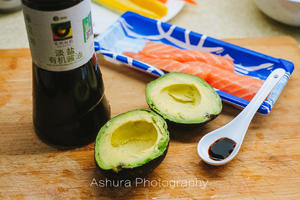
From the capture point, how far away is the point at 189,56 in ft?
4.06

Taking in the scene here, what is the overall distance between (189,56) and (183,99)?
0.27m

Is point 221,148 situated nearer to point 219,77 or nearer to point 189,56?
point 219,77

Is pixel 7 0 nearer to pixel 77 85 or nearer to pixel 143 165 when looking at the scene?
pixel 77 85

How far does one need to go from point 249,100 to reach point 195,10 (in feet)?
2.52

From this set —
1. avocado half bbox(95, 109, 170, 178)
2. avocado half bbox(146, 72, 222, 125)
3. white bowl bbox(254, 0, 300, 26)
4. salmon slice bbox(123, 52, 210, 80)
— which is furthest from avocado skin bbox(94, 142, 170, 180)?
white bowl bbox(254, 0, 300, 26)

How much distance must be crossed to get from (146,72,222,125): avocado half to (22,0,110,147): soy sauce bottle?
169mm

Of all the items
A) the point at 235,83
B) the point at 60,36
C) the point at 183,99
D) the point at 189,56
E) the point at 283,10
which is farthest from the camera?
the point at 283,10

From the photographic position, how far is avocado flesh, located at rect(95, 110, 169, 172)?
800 mm

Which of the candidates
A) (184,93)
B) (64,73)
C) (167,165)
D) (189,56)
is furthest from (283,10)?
(64,73)

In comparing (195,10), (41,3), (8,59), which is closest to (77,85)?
(41,3)

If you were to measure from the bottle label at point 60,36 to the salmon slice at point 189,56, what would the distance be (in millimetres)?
459

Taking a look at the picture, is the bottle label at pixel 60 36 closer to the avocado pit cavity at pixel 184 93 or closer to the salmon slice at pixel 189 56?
the avocado pit cavity at pixel 184 93

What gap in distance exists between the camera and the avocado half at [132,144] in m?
0.80

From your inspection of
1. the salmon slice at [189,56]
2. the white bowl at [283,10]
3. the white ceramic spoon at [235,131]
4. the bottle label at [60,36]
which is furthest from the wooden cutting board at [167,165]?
the white bowl at [283,10]
